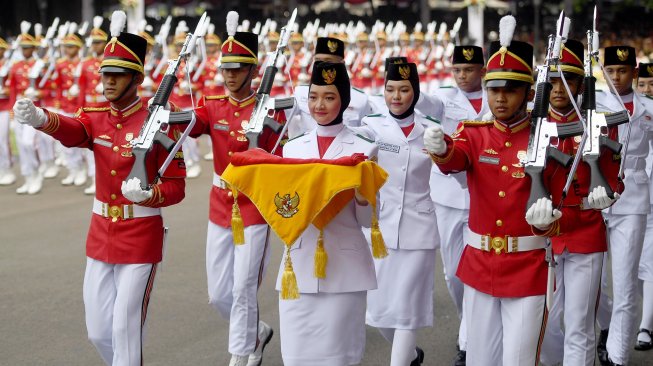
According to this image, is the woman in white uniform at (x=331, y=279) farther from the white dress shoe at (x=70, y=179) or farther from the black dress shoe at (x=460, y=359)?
the white dress shoe at (x=70, y=179)

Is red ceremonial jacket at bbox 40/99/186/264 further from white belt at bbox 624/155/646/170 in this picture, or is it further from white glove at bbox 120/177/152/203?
white belt at bbox 624/155/646/170

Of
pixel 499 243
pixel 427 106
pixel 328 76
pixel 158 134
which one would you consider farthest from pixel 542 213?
pixel 427 106

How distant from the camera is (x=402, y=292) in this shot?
20.7ft

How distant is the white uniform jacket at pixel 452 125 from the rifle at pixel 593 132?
4.93 ft

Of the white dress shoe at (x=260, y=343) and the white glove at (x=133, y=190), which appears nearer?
the white glove at (x=133, y=190)

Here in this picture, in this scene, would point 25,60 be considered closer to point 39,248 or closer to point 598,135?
point 39,248

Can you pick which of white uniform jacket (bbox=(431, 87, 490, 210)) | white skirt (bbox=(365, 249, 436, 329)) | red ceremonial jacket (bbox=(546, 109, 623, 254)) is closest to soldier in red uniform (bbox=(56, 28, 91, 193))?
white uniform jacket (bbox=(431, 87, 490, 210))

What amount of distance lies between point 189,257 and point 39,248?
1554mm

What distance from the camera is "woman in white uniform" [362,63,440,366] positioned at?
20.7 feet

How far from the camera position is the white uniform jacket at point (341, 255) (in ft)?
16.7

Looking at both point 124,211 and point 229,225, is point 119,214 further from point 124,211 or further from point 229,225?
point 229,225

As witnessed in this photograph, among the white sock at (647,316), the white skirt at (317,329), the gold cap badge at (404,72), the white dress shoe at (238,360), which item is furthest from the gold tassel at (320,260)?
the white sock at (647,316)

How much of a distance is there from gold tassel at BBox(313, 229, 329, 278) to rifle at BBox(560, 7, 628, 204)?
1082 mm

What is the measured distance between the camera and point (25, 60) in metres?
15.6
